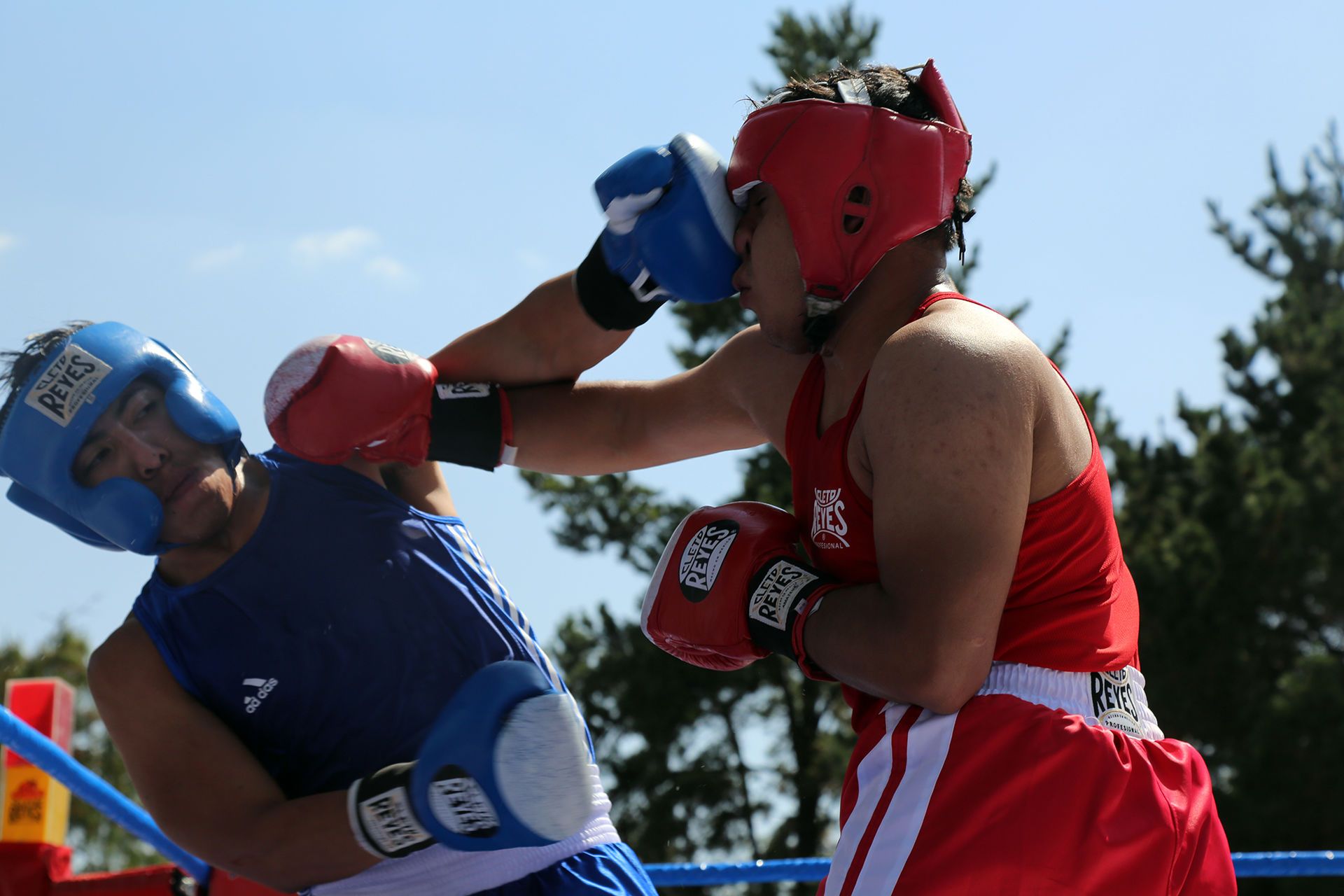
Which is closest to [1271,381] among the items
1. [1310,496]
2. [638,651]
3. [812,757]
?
[1310,496]

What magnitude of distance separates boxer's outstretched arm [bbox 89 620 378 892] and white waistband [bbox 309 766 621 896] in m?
0.11

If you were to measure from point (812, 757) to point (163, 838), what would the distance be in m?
11.0

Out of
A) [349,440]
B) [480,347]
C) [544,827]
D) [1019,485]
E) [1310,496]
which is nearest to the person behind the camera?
[1019,485]

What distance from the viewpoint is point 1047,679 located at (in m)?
1.84

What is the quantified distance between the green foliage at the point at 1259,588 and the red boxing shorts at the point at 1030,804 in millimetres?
9508

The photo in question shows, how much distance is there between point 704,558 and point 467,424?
0.76m

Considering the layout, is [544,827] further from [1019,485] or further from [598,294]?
[598,294]

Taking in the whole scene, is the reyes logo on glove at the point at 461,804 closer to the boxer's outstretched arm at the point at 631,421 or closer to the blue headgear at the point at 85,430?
the blue headgear at the point at 85,430

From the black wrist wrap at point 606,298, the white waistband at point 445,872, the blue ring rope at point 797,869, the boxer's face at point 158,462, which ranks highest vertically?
the black wrist wrap at point 606,298

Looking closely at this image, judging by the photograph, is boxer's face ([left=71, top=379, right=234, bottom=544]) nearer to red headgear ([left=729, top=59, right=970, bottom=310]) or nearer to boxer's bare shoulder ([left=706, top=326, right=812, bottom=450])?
boxer's bare shoulder ([left=706, top=326, right=812, bottom=450])

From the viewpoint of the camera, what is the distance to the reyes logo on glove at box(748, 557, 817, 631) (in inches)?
76.0

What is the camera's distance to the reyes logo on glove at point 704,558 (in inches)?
82.5

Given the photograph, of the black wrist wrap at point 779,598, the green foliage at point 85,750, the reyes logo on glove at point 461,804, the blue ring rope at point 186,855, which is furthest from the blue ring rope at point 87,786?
the green foliage at point 85,750

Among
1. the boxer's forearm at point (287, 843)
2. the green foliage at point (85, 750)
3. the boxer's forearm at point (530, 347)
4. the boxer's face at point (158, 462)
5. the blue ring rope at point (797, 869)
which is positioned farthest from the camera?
the green foliage at point (85, 750)
